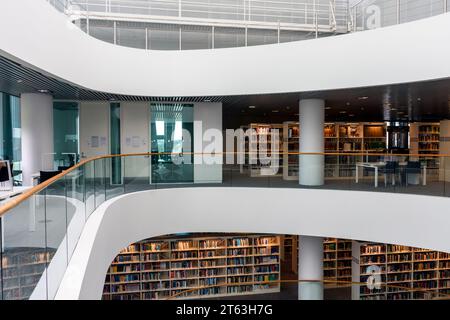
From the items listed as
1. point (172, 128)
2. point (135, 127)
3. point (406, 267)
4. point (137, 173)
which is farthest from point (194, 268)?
point (406, 267)

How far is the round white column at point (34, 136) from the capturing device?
793 centimetres

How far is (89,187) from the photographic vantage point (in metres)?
4.96

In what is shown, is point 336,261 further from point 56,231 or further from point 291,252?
point 56,231

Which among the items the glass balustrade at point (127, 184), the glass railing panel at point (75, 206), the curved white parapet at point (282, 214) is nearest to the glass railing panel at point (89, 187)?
the glass balustrade at point (127, 184)

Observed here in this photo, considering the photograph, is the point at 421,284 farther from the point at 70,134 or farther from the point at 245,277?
the point at 70,134

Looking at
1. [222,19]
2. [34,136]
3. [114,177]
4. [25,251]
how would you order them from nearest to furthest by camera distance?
[25,251] → [114,177] → [34,136] → [222,19]

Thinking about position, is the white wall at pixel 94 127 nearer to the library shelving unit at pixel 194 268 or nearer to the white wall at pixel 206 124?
the white wall at pixel 206 124

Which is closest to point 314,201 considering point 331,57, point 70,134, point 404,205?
point 404,205

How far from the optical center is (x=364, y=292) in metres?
9.10

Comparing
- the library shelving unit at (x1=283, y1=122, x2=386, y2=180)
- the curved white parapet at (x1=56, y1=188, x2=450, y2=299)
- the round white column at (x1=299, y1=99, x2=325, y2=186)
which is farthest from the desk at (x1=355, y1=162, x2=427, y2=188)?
the library shelving unit at (x1=283, y1=122, x2=386, y2=180)

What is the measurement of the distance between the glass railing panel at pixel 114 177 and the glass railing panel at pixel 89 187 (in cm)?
81

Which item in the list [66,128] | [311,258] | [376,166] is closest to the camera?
[376,166]

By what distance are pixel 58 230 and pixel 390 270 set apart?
9622mm

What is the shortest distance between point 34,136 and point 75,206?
15.8 ft
